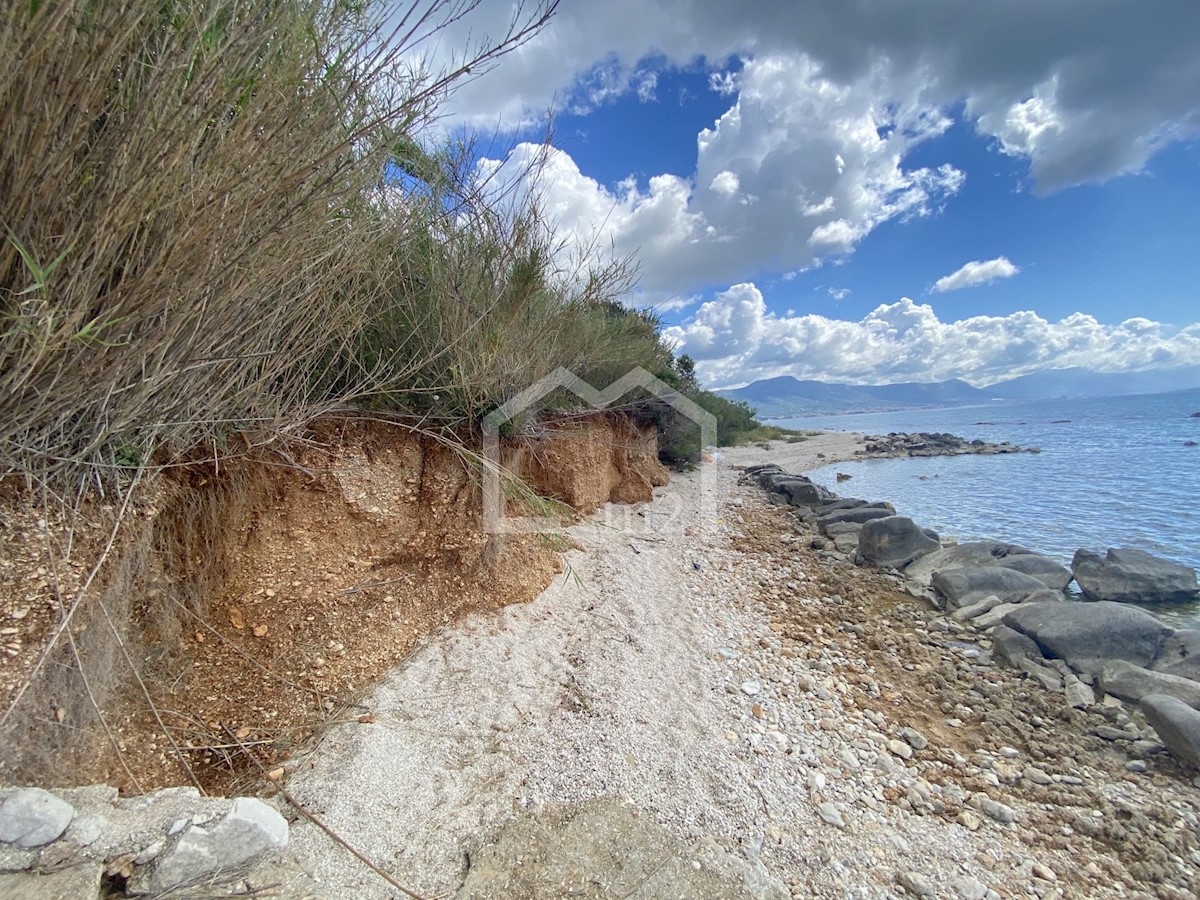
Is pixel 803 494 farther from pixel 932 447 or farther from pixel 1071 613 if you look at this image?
pixel 932 447

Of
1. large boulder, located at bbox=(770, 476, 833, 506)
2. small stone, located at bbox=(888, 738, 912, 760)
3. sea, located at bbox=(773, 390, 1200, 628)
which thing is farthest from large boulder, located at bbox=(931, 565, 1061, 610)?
large boulder, located at bbox=(770, 476, 833, 506)

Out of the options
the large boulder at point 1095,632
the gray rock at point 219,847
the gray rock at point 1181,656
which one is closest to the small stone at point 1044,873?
the large boulder at point 1095,632

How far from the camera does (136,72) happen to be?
4.63 ft

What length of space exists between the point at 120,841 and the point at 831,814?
2.79 m

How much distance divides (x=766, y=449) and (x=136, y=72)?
2466 cm

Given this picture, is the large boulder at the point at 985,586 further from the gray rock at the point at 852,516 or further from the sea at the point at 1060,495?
the gray rock at the point at 852,516

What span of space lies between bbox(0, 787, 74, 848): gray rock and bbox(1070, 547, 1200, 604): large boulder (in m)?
8.42

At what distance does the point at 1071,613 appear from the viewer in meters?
4.22

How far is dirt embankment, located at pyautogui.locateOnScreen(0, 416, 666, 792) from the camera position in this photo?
179 cm

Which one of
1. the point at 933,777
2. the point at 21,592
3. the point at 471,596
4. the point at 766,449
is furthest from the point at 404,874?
the point at 766,449

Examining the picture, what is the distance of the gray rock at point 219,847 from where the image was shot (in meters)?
1.42

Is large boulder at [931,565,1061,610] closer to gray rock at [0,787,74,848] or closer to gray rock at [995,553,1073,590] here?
gray rock at [995,553,1073,590]

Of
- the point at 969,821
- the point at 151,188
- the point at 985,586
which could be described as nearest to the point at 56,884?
the point at 151,188

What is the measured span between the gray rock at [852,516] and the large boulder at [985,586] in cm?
293
